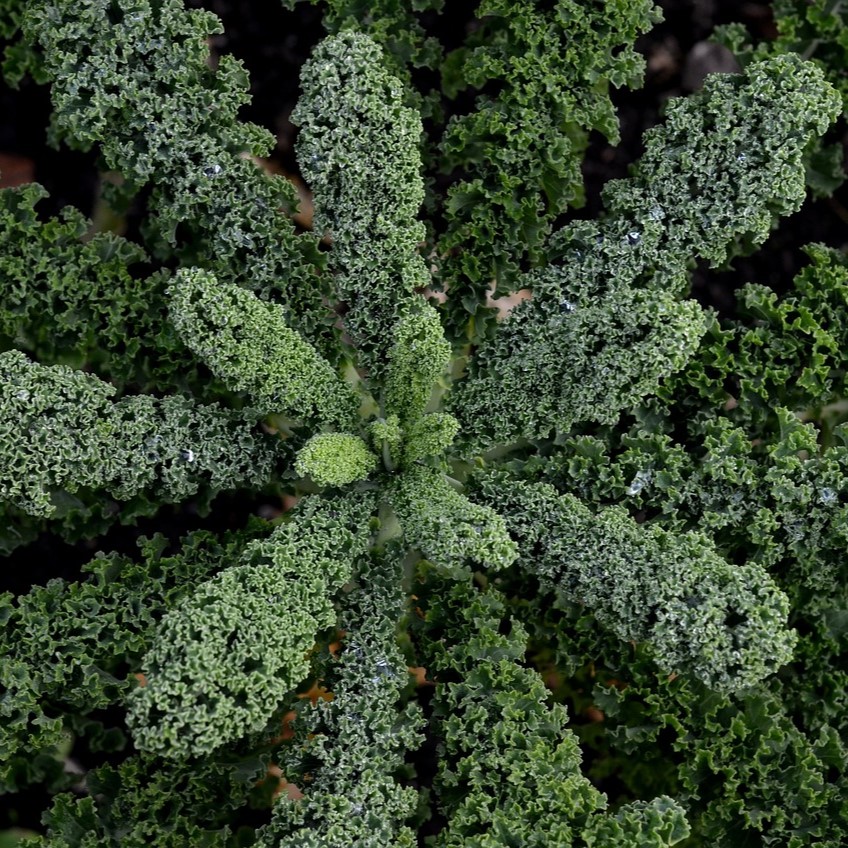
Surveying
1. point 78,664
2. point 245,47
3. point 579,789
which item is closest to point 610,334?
point 579,789

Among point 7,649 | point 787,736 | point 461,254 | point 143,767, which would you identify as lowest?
point 143,767

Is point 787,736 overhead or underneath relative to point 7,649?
overhead

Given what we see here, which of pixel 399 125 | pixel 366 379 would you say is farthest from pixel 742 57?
pixel 366 379

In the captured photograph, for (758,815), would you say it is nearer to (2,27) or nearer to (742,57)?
(742,57)

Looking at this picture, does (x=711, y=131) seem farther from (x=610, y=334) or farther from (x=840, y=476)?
(x=840, y=476)

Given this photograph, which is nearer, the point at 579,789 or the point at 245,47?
the point at 579,789

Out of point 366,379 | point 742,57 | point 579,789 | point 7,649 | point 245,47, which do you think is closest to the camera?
point 579,789

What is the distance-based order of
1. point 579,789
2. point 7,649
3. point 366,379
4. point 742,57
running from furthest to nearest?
point 742,57, point 366,379, point 7,649, point 579,789
